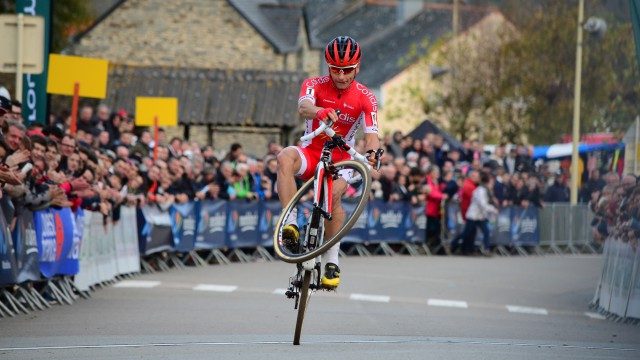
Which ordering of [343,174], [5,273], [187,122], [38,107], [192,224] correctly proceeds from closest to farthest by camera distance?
[343,174] < [5,273] < [38,107] < [192,224] < [187,122]

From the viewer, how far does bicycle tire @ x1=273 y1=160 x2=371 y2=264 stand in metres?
13.1

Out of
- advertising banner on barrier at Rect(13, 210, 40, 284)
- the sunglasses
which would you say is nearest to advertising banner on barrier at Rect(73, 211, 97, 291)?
advertising banner on barrier at Rect(13, 210, 40, 284)

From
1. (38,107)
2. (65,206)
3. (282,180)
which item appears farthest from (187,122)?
(282,180)

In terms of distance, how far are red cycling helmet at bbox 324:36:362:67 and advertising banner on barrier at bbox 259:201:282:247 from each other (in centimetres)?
1683

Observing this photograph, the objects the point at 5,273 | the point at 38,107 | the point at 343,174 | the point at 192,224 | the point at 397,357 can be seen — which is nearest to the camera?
the point at 397,357

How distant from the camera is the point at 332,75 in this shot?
13.8m

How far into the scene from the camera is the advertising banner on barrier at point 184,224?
27.2m

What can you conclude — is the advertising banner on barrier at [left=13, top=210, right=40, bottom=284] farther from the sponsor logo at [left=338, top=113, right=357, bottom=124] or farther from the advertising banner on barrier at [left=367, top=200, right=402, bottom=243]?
the advertising banner on barrier at [left=367, top=200, right=402, bottom=243]

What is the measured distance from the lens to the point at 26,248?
1730 cm

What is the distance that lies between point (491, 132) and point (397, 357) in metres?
48.8

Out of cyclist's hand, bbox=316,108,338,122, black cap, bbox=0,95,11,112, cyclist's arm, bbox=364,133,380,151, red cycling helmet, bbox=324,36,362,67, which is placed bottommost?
cyclist's arm, bbox=364,133,380,151

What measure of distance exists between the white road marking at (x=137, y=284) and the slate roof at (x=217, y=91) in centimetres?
1808

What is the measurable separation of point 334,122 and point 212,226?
49.7 ft

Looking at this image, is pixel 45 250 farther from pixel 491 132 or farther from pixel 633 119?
pixel 491 132
